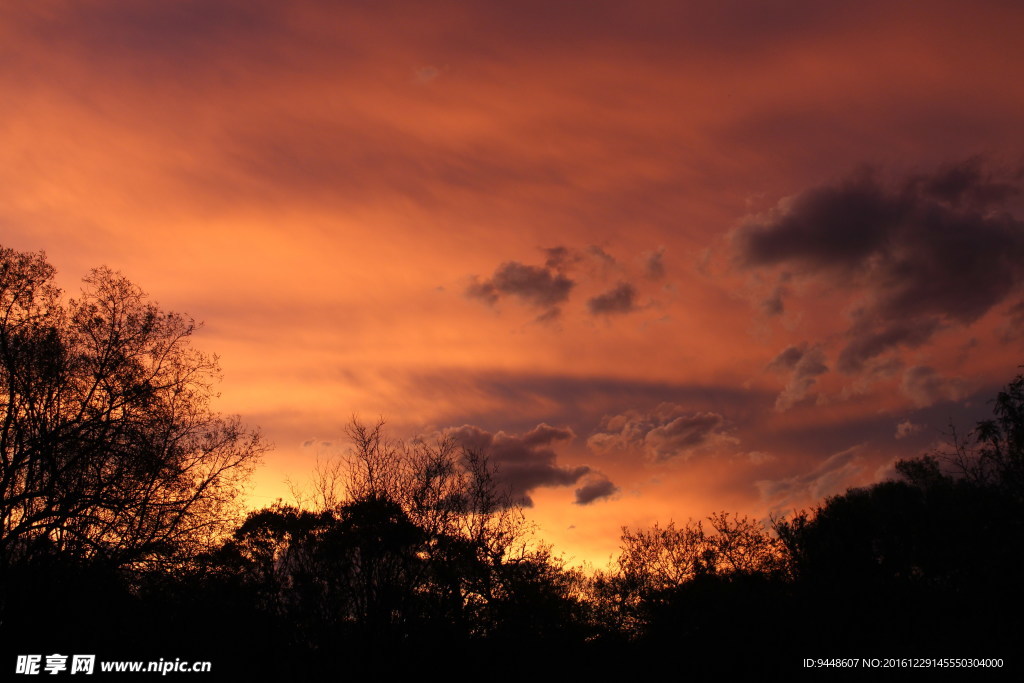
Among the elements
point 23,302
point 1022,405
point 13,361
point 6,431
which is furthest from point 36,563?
point 1022,405

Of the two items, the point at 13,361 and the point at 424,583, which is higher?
the point at 13,361

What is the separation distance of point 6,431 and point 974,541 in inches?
A: 1940

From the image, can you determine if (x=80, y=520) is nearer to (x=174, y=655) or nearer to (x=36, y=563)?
(x=36, y=563)

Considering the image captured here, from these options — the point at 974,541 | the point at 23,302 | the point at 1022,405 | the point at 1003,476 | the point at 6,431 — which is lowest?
the point at 974,541

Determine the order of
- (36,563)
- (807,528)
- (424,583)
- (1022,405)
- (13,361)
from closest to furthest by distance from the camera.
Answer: (36,563), (13,361), (1022,405), (424,583), (807,528)

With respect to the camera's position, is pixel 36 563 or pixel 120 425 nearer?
pixel 36 563

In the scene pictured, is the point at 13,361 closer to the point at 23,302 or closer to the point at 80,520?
the point at 23,302

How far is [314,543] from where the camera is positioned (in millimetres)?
34562

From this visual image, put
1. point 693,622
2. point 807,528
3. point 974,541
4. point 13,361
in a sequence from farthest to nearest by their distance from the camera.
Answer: point 807,528
point 693,622
point 974,541
point 13,361

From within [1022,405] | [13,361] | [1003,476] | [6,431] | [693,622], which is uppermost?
[13,361]

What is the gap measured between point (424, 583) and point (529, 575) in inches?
321

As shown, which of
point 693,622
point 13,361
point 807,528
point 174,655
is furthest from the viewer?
point 807,528

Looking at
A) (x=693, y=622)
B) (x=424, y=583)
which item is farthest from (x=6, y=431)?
(x=693, y=622)

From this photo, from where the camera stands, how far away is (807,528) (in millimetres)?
46344
